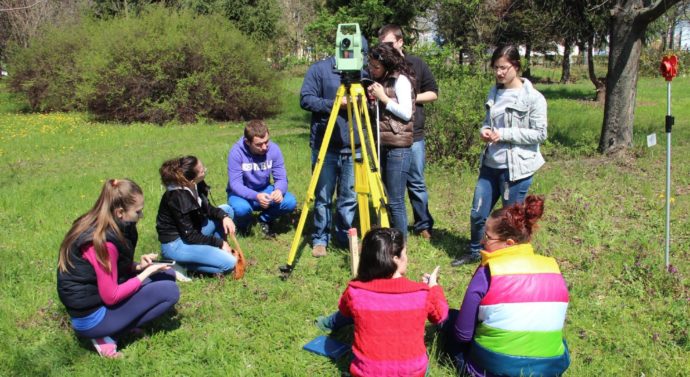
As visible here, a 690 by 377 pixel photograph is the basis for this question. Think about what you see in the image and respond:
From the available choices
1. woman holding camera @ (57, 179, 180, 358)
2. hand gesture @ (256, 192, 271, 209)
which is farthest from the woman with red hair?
hand gesture @ (256, 192, 271, 209)

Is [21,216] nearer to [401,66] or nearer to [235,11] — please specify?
[401,66]

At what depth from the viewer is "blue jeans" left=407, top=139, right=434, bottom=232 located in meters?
5.23

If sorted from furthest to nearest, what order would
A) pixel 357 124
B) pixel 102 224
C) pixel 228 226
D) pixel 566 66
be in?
1. pixel 566 66
2. pixel 228 226
3. pixel 357 124
4. pixel 102 224

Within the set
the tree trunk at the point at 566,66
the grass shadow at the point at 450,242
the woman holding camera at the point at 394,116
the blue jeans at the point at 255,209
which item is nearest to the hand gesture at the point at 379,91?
the woman holding camera at the point at 394,116

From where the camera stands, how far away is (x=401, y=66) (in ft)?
14.2

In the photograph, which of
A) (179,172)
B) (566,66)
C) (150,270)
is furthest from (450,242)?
(566,66)

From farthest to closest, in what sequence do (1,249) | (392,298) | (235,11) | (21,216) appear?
(235,11)
(21,216)
(1,249)
(392,298)

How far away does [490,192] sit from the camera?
4547mm

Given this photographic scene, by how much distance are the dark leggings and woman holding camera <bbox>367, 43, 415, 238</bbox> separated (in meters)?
1.82

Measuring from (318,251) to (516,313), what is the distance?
253cm

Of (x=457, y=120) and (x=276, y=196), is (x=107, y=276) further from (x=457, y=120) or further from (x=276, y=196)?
(x=457, y=120)

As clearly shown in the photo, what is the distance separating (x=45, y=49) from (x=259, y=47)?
814 centimetres

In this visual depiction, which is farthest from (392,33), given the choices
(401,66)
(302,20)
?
(302,20)

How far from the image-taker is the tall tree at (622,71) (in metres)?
8.81
